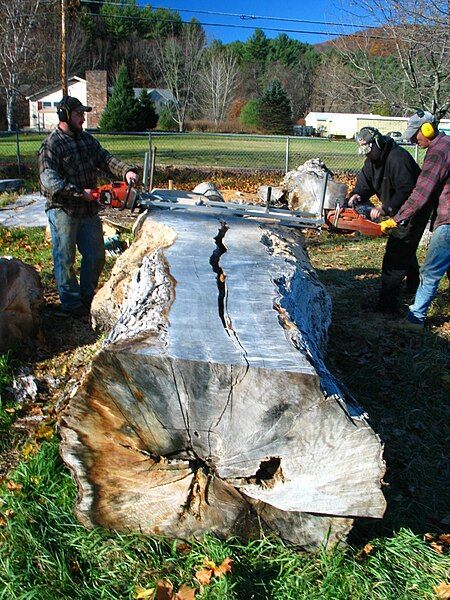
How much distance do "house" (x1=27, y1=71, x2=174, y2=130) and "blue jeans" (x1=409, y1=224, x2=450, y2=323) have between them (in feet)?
153

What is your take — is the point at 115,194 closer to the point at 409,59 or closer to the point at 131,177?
the point at 131,177

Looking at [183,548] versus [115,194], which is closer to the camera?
[183,548]

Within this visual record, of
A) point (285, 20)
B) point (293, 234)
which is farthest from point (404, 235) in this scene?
point (285, 20)

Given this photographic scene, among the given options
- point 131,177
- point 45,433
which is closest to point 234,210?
point 131,177

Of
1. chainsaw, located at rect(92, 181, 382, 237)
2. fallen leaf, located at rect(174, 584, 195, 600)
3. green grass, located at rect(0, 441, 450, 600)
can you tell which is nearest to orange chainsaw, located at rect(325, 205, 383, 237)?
chainsaw, located at rect(92, 181, 382, 237)

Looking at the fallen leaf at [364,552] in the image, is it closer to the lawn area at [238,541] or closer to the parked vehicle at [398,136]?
the lawn area at [238,541]

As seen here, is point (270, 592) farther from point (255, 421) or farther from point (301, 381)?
point (301, 381)

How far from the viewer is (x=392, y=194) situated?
19.6 ft

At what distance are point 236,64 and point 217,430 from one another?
70.4 metres

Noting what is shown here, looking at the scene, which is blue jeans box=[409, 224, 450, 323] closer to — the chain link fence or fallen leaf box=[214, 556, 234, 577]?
fallen leaf box=[214, 556, 234, 577]

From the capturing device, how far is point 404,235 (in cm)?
555

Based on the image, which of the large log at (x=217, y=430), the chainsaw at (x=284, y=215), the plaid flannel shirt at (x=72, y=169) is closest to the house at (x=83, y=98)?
the plaid flannel shirt at (x=72, y=169)

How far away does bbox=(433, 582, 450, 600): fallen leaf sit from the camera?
8.51 feet

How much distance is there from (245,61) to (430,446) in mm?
80748
